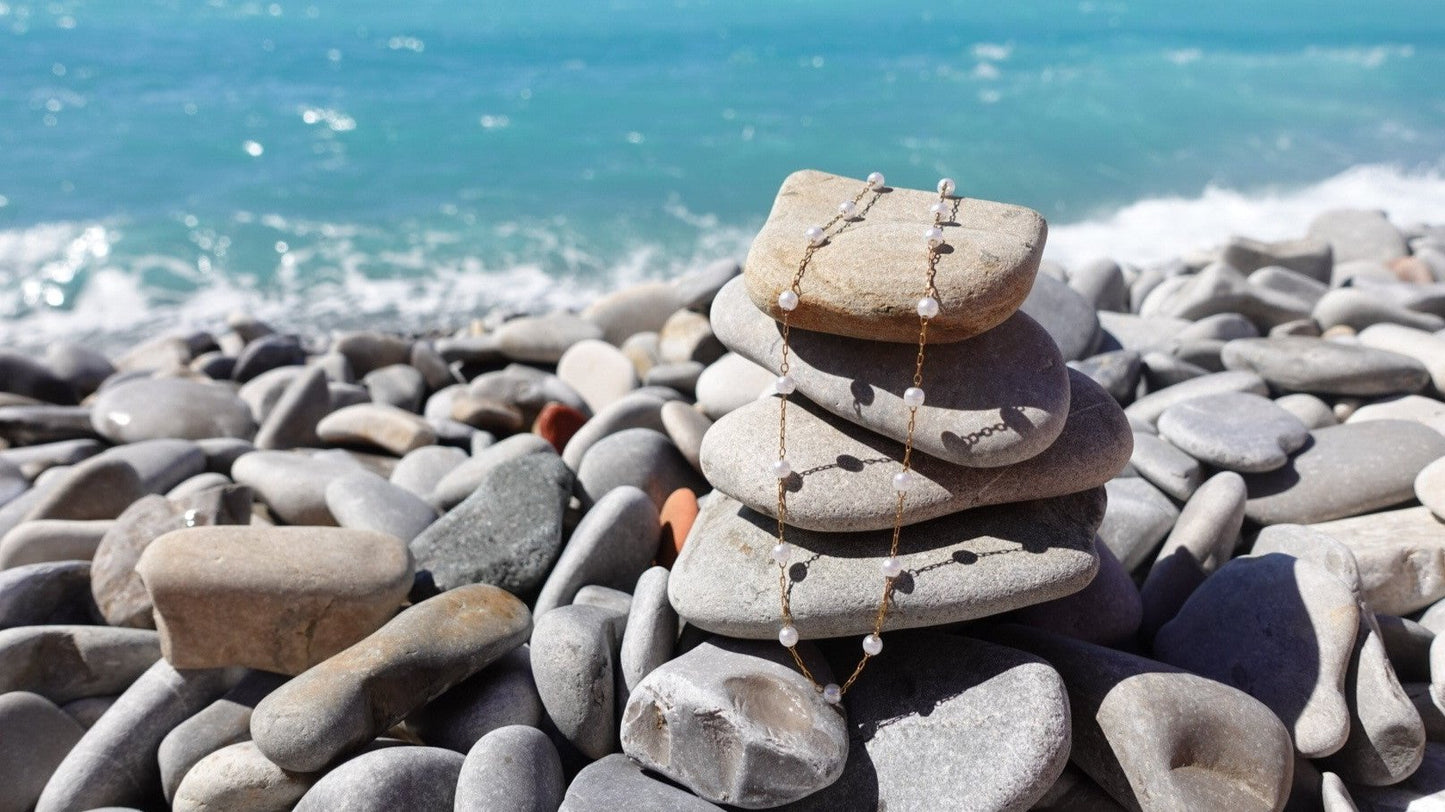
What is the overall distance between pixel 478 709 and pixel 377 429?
7.39 feet

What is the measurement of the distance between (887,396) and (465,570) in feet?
4.87

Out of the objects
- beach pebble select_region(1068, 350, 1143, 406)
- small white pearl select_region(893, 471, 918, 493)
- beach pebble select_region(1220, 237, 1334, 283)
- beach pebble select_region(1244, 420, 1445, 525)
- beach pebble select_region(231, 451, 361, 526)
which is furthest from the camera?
beach pebble select_region(1220, 237, 1334, 283)

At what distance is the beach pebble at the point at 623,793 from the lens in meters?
2.19

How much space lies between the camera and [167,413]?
4.88 metres

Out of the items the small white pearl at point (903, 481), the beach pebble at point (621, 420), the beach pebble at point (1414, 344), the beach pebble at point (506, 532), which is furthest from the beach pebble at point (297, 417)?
the beach pebble at point (1414, 344)

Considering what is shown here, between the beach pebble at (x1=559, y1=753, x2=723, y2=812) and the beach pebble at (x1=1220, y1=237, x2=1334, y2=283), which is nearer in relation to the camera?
the beach pebble at (x1=559, y1=753, x2=723, y2=812)

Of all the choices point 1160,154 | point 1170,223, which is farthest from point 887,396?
point 1160,154

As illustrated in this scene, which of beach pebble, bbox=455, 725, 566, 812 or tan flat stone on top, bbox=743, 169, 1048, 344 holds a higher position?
tan flat stone on top, bbox=743, 169, 1048, 344

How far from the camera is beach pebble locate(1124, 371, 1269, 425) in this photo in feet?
13.2

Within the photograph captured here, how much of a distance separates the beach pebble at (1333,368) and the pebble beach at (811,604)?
131mm

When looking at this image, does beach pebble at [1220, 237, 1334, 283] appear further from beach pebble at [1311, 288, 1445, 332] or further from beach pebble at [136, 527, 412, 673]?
beach pebble at [136, 527, 412, 673]

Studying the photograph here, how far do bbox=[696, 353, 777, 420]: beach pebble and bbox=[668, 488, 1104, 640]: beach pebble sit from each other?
1.43m

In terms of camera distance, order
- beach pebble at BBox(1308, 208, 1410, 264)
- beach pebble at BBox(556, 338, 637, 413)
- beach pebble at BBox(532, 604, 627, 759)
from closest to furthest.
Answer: beach pebble at BBox(532, 604, 627, 759), beach pebble at BBox(556, 338, 637, 413), beach pebble at BBox(1308, 208, 1410, 264)

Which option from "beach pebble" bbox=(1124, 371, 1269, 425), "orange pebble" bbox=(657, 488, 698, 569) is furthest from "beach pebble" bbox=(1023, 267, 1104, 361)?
"orange pebble" bbox=(657, 488, 698, 569)
